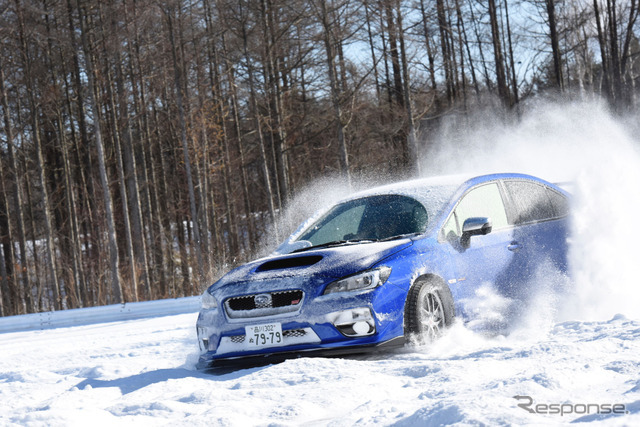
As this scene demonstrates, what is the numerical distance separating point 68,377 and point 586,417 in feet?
14.9

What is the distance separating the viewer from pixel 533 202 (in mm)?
7242

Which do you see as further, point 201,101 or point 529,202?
point 201,101

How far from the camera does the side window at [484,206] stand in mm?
6570

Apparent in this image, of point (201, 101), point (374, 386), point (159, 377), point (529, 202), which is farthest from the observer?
point (201, 101)

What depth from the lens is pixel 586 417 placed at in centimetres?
317

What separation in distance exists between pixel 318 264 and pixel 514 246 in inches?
81.9

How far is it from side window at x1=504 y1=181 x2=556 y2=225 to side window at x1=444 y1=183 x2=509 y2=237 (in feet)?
0.52

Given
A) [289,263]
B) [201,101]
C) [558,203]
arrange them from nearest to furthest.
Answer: [289,263]
[558,203]
[201,101]

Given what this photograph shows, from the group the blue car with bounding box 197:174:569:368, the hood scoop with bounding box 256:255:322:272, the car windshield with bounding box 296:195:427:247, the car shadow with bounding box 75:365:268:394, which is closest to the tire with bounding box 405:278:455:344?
the blue car with bounding box 197:174:569:368

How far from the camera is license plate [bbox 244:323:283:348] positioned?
5.49 metres

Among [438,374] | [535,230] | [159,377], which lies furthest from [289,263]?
[535,230]

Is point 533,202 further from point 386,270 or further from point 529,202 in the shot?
point 386,270

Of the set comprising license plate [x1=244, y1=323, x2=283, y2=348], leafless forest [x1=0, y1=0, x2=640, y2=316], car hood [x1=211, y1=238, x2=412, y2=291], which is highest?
leafless forest [x1=0, y1=0, x2=640, y2=316]

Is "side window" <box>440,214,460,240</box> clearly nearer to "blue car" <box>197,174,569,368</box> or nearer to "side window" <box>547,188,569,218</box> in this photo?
"blue car" <box>197,174,569,368</box>
